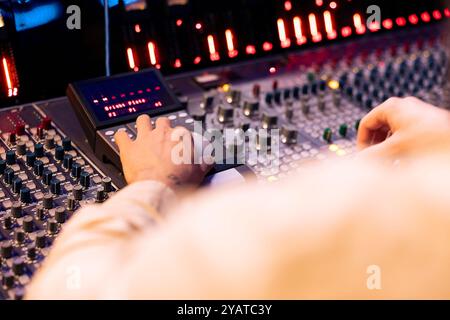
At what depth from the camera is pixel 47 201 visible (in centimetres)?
155

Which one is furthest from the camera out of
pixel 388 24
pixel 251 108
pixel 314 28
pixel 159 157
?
pixel 388 24

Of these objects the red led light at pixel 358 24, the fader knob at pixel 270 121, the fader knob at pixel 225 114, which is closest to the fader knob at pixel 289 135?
the fader knob at pixel 270 121

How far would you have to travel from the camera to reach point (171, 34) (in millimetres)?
2148

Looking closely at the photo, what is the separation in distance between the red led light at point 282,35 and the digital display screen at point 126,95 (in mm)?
555

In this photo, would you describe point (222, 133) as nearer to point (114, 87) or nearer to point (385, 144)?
point (114, 87)

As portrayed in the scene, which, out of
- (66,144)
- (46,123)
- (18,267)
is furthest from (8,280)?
(46,123)

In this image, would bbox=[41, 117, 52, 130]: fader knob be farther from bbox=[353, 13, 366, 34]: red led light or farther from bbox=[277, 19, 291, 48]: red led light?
bbox=[353, 13, 366, 34]: red led light

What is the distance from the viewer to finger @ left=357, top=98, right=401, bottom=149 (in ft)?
5.14

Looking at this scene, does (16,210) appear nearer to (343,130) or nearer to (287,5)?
(343,130)

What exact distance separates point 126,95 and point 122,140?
0.30 m

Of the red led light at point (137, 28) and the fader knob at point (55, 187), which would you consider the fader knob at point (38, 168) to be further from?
the red led light at point (137, 28)

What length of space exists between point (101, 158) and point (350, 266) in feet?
2.84

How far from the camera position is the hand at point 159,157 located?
1428 millimetres

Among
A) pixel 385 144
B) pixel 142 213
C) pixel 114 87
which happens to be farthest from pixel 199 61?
pixel 142 213
